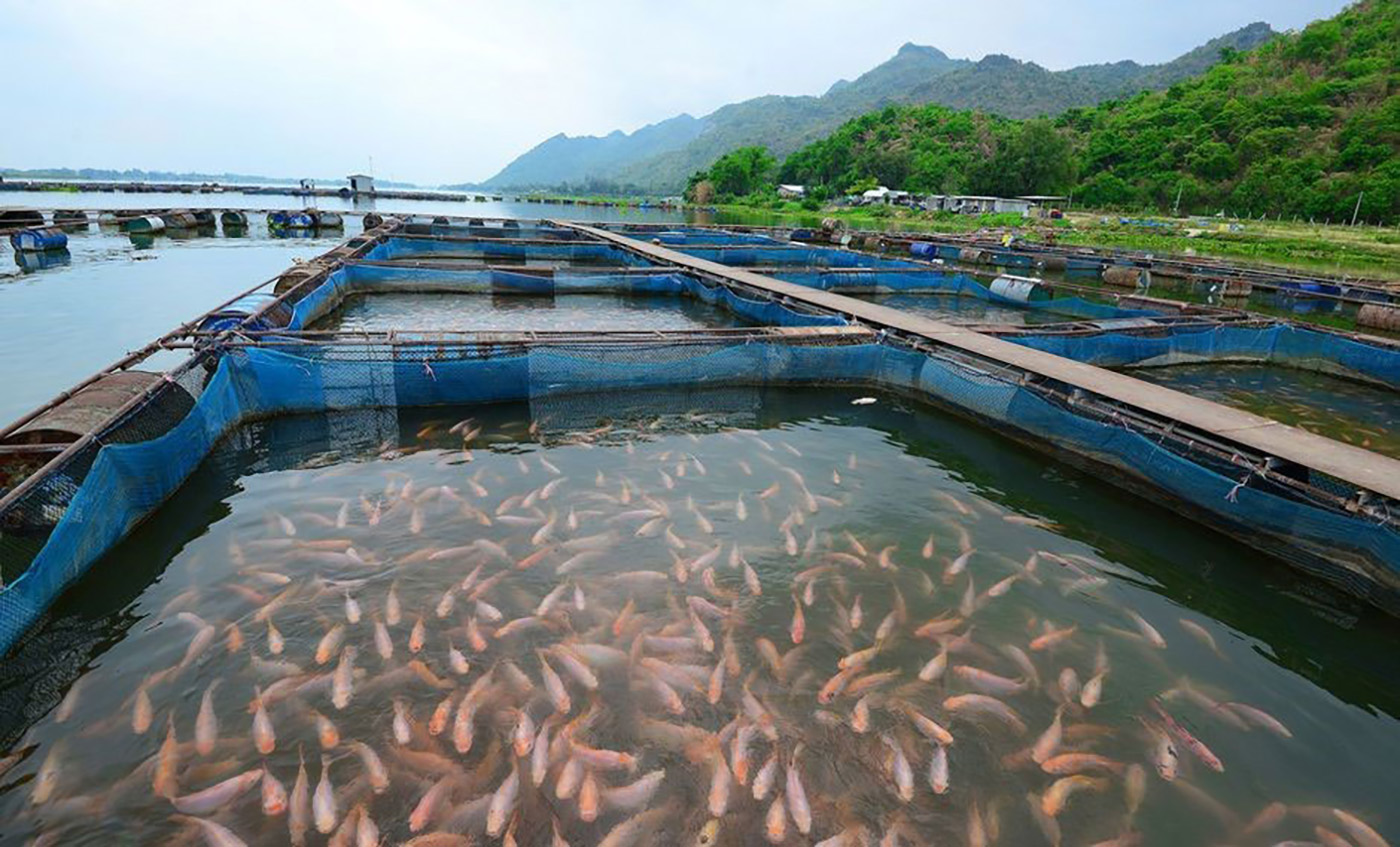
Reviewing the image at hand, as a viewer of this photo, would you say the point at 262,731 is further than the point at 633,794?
Yes

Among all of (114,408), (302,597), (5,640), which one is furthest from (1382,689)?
(114,408)

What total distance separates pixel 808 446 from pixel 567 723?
6.25m

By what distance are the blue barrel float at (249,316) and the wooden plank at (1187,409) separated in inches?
457

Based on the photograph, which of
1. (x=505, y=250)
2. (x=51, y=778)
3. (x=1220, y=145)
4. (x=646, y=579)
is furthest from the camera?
(x=1220, y=145)

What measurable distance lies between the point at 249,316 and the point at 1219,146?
8992 centimetres

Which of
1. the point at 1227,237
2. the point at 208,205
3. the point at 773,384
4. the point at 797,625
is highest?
the point at 208,205

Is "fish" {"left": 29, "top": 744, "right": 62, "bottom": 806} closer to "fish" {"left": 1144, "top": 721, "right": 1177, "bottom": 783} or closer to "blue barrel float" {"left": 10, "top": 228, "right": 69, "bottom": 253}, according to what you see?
"fish" {"left": 1144, "top": 721, "right": 1177, "bottom": 783}

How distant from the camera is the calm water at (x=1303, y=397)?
11.4m

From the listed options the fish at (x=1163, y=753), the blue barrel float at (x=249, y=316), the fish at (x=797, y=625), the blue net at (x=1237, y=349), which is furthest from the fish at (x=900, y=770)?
the blue barrel float at (x=249, y=316)

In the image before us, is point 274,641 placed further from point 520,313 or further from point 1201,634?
point 520,313

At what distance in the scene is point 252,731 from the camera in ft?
14.5

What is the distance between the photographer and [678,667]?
5160 mm

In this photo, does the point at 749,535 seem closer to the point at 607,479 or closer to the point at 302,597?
the point at 607,479

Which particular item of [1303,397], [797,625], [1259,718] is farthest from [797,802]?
[1303,397]
